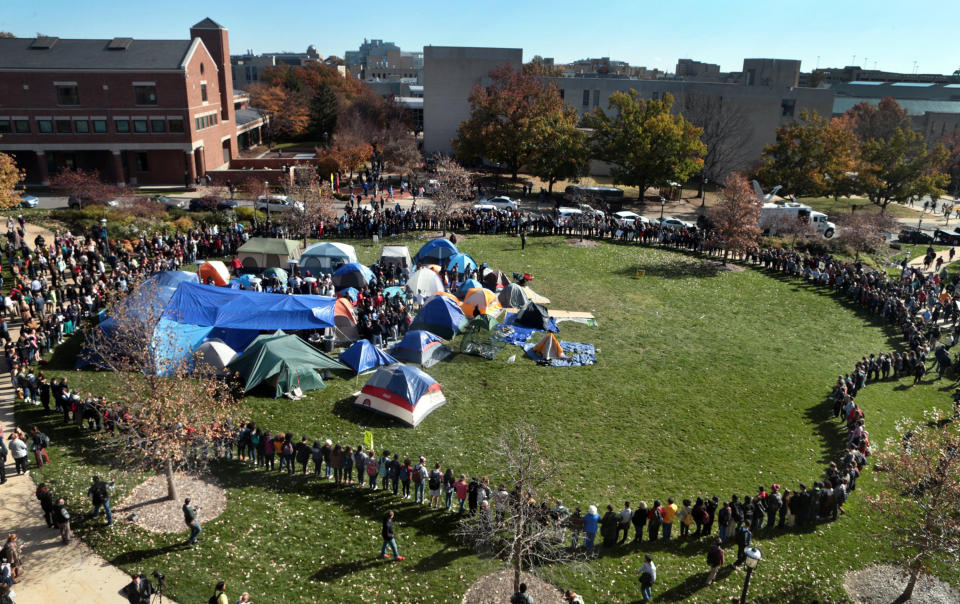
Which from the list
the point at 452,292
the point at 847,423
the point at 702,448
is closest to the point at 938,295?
the point at 847,423

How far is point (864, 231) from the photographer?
40.0 m

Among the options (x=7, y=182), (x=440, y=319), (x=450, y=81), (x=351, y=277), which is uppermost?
(x=450, y=81)

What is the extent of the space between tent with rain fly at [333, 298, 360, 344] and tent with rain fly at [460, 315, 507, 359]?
170 inches

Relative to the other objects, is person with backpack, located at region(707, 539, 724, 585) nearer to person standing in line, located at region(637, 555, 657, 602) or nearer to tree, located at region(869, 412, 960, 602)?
person standing in line, located at region(637, 555, 657, 602)

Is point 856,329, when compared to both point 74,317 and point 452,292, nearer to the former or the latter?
point 452,292

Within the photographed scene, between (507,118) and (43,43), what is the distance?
1533 inches

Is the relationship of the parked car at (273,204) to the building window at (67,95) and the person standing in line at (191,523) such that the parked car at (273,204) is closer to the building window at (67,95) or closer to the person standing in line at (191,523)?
the building window at (67,95)

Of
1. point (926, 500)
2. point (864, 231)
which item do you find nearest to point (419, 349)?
point (926, 500)

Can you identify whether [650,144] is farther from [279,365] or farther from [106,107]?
[106,107]

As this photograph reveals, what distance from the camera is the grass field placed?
13883mm

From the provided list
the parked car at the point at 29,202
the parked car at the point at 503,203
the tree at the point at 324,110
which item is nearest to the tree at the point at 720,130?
the parked car at the point at 503,203

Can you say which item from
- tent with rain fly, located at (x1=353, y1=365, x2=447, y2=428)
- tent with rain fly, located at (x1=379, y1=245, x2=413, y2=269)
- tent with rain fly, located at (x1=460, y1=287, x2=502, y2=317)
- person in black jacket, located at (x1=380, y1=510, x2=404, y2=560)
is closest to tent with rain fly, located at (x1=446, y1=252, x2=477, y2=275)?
tent with rain fly, located at (x1=379, y1=245, x2=413, y2=269)

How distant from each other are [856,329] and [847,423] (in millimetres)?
10387

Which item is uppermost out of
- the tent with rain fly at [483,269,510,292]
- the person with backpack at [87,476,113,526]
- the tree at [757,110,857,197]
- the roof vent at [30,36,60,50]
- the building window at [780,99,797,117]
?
the roof vent at [30,36,60,50]
